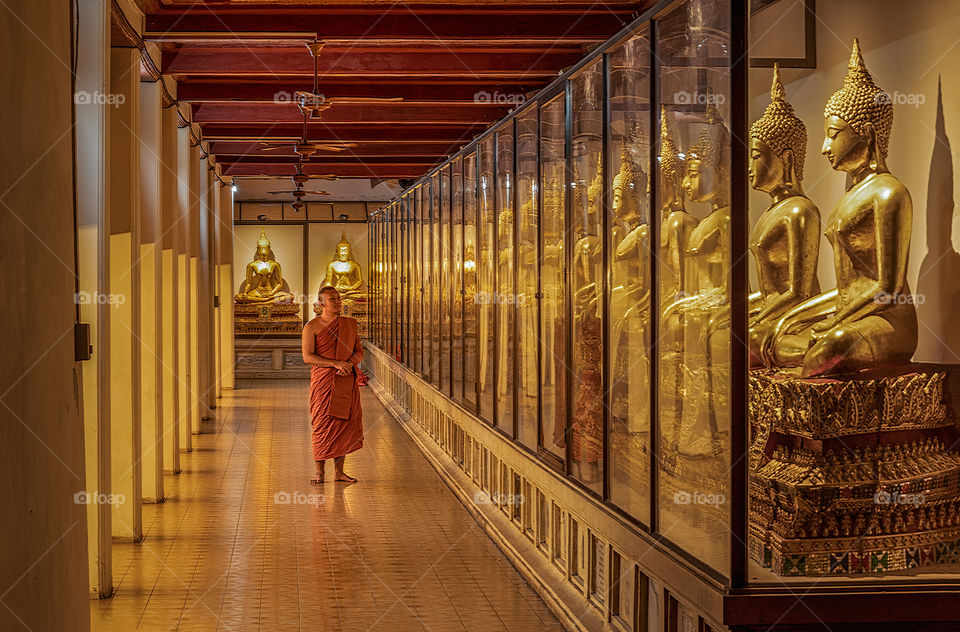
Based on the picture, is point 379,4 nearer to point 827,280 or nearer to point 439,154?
point 827,280

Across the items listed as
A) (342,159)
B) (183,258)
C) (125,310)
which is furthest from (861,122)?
(342,159)

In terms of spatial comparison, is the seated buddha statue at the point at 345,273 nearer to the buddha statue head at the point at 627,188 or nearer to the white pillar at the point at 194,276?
the white pillar at the point at 194,276

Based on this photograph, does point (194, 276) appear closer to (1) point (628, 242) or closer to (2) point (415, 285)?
(2) point (415, 285)

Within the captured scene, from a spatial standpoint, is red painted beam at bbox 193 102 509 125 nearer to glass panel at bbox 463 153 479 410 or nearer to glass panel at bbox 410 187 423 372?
glass panel at bbox 410 187 423 372

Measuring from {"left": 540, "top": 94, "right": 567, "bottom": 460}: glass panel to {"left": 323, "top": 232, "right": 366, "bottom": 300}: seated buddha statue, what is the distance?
20.2 meters

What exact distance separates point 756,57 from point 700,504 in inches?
103

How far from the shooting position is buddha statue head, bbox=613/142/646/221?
16.0 ft

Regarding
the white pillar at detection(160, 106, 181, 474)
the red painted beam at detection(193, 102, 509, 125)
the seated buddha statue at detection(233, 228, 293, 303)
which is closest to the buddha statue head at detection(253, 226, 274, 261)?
the seated buddha statue at detection(233, 228, 293, 303)

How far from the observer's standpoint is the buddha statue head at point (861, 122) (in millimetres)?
4254

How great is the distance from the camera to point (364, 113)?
500 inches

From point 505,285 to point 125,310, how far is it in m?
2.70

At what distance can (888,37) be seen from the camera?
522cm

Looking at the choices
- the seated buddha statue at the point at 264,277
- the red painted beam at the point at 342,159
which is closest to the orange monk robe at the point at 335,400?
the red painted beam at the point at 342,159

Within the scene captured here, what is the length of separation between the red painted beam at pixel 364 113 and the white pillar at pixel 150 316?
139 inches
